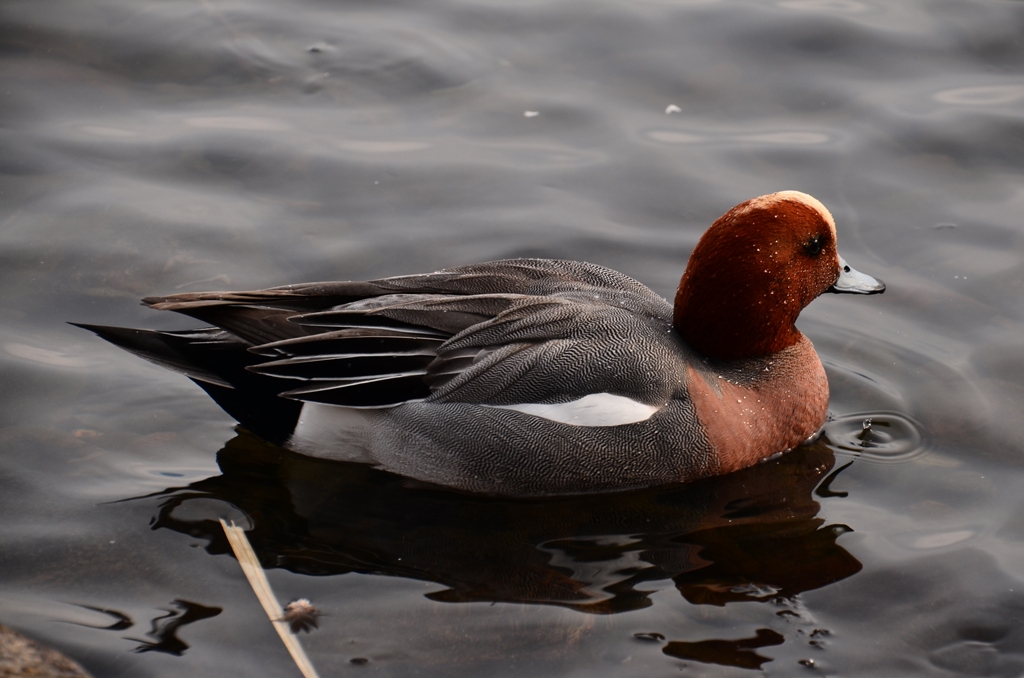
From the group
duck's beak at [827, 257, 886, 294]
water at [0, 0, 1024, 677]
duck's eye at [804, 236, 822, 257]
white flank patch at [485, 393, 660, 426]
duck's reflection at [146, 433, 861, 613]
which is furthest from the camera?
duck's beak at [827, 257, 886, 294]

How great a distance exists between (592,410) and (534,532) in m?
0.55

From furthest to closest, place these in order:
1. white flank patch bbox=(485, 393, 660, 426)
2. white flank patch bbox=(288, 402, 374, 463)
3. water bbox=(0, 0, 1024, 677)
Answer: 1. white flank patch bbox=(288, 402, 374, 463)
2. white flank patch bbox=(485, 393, 660, 426)
3. water bbox=(0, 0, 1024, 677)

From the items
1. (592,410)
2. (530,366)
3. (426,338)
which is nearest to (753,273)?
(592,410)

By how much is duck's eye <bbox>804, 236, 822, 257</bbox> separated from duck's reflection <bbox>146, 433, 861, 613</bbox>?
37.1 inches

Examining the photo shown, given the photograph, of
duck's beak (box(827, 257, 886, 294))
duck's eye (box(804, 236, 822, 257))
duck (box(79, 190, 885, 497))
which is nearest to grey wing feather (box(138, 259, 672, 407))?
duck (box(79, 190, 885, 497))

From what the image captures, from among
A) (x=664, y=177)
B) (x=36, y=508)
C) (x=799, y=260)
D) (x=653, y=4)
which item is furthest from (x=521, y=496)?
(x=653, y=4)

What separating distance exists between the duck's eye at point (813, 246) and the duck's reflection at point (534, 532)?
3.09 feet

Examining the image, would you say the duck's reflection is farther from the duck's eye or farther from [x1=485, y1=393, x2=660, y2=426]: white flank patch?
the duck's eye

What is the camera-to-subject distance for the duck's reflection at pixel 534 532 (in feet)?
14.4

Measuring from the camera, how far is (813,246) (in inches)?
198

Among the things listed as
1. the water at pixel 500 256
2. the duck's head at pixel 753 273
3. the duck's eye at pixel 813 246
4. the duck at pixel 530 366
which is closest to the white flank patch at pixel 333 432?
the duck at pixel 530 366

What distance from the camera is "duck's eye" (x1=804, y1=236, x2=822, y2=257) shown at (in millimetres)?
5011

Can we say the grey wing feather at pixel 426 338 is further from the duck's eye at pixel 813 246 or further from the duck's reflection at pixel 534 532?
the duck's eye at pixel 813 246

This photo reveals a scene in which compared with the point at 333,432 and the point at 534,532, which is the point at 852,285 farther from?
the point at 333,432
